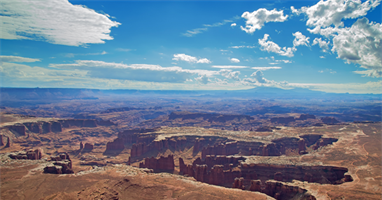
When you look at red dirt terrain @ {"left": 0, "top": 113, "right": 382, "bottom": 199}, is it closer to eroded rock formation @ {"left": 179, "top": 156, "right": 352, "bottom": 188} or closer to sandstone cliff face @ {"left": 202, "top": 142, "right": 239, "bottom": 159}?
eroded rock formation @ {"left": 179, "top": 156, "right": 352, "bottom": 188}

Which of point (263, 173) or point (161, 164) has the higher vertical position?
point (263, 173)

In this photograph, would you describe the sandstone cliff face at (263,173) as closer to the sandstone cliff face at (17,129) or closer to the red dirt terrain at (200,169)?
the red dirt terrain at (200,169)

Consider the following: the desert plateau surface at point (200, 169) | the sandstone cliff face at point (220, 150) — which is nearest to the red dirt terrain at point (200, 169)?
the desert plateau surface at point (200, 169)

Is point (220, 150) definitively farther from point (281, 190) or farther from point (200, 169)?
point (281, 190)

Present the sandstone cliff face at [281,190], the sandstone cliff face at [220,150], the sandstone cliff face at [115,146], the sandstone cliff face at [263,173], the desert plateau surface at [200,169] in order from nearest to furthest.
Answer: the desert plateau surface at [200,169]
the sandstone cliff face at [281,190]
the sandstone cliff face at [263,173]
the sandstone cliff face at [220,150]
the sandstone cliff face at [115,146]

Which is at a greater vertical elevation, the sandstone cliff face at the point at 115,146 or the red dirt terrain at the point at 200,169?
the red dirt terrain at the point at 200,169

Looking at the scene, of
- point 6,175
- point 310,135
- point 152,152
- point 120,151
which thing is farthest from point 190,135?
point 6,175

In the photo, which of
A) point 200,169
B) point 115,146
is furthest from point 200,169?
point 115,146

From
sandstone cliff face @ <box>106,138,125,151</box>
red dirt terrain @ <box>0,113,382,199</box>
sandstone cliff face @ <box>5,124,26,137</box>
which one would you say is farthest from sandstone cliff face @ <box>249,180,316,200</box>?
sandstone cliff face @ <box>5,124,26,137</box>
